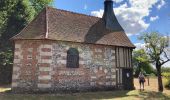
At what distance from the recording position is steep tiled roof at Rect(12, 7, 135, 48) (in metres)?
22.5

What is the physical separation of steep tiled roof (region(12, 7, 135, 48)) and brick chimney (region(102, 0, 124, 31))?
46 centimetres

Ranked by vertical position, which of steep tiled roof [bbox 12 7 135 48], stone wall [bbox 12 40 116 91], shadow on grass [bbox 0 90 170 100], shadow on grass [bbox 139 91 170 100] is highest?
steep tiled roof [bbox 12 7 135 48]

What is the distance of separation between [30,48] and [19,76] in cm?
244

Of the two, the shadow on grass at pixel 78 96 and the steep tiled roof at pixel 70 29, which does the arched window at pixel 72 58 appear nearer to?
the steep tiled roof at pixel 70 29

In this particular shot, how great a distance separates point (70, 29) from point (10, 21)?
38.0 feet

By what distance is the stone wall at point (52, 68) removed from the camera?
21.3m

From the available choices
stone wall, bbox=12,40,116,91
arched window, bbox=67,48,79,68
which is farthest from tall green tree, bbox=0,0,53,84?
arched window, bbox=67,48,79,68

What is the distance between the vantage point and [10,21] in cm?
3278

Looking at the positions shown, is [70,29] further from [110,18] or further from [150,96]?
[150,96]

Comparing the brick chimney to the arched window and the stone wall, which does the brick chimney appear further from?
the arched window

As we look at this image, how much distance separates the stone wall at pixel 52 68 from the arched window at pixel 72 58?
11.0 inches

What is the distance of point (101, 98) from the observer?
20.4 meters

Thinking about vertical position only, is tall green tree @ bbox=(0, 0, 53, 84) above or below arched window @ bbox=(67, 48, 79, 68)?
above

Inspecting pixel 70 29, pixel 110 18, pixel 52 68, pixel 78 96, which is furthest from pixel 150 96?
pixel 110 18
